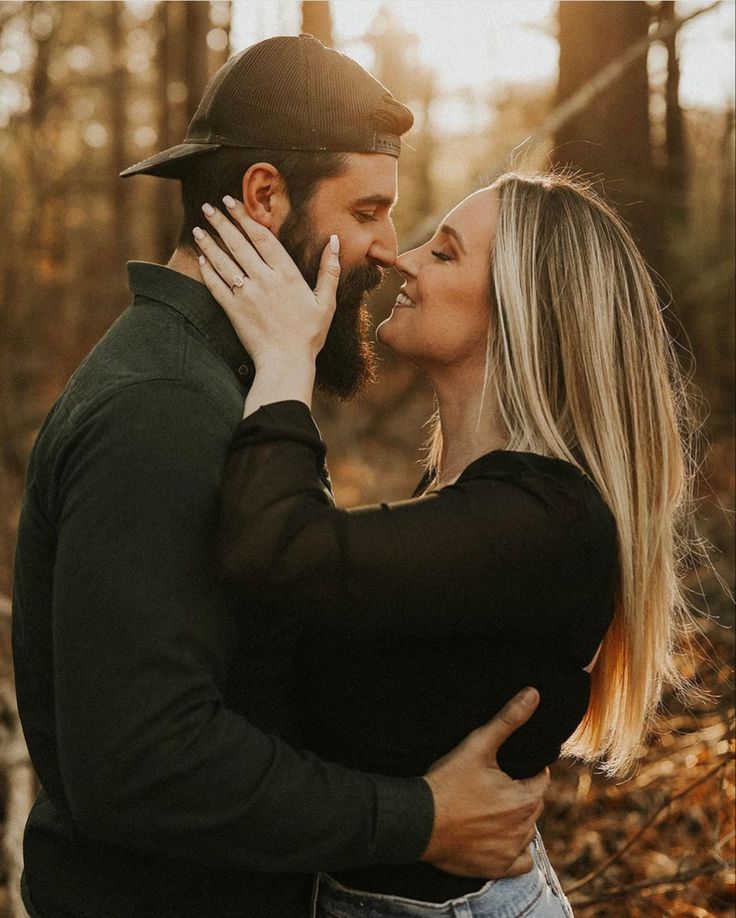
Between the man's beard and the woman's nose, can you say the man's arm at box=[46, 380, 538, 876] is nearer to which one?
the man's beard

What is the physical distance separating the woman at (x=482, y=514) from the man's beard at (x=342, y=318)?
0.18 feet

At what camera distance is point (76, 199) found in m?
23.7

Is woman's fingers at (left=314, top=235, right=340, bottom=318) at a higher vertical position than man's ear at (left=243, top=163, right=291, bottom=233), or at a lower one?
lower

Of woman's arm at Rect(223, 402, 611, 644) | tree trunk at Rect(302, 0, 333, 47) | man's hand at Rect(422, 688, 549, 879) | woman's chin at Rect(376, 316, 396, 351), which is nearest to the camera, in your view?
woman's arm at Rect(223, 402, 611, 644)

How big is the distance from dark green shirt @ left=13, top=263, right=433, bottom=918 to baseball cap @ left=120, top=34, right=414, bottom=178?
0.61 metres

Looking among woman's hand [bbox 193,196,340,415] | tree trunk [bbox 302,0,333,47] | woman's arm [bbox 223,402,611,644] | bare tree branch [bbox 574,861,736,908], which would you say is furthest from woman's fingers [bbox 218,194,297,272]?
tree trunk [bbox 302,0,333,47]

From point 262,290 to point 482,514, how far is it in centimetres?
74

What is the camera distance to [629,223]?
353 cm

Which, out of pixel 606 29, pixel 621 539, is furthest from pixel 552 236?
pixel 606 29

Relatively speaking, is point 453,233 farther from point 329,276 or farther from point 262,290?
point 262,290

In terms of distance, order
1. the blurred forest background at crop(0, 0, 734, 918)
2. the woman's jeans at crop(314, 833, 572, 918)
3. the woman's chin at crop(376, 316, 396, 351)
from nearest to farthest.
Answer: the woman's jeans at crop(314, 833, 572, 918) < the woman's chin at crop(376, 316, 396, 351) < the blurred forest background at crop(0, 0, 734, 918)

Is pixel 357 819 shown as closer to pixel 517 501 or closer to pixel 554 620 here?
pixel 554 620

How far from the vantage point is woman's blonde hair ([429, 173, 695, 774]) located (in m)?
2.31

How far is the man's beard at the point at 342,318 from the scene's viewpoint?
2.44m
